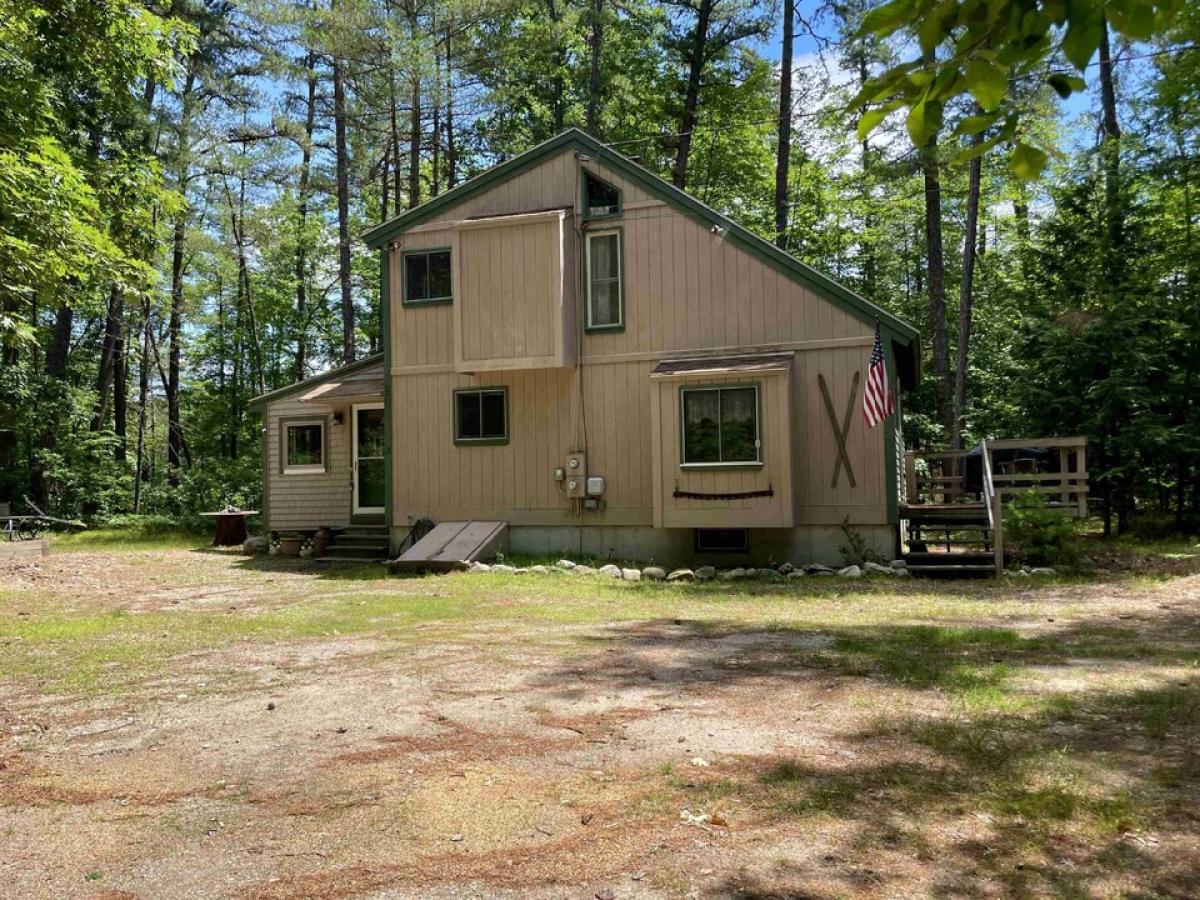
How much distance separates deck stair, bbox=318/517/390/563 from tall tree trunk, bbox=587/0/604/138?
11.9 meters

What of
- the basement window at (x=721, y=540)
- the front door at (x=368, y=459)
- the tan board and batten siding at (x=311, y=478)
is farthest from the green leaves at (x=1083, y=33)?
the tan board and batten siding at (x=311, y=478)

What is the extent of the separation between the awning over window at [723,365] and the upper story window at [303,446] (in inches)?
280

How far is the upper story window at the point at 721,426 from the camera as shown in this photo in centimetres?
1225

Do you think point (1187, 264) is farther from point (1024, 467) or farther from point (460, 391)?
point (460, 391)

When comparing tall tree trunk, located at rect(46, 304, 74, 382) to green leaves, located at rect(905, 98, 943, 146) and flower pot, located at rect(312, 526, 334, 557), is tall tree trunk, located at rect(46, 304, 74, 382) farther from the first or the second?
green leaves, located at rect(905, 98, 943, 146)

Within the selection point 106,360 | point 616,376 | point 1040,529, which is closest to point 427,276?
point 616,376

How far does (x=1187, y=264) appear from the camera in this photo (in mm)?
16906

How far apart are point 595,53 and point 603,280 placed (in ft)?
36.8

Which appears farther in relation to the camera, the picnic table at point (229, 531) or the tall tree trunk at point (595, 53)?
the tall tree trunk at point (595, 53)

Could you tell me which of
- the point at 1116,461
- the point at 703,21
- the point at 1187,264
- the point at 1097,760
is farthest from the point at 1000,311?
the point at 1097,760

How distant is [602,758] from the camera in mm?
3996

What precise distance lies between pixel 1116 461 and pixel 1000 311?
28.6ft

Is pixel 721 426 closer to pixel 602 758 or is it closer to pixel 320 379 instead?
pixel 320 379

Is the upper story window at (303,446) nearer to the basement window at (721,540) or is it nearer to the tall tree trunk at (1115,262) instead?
the basement window at (721,540)
